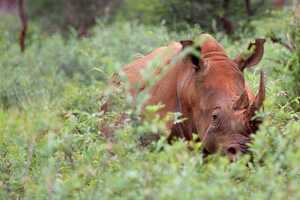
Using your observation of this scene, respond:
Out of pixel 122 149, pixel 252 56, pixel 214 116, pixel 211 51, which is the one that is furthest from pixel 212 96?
pixel 122 149

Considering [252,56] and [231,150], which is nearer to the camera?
[231,150]

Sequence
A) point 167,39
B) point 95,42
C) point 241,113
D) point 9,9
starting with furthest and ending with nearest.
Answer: point 9,9 < point 95,42 < point 167,39 < point 241,113

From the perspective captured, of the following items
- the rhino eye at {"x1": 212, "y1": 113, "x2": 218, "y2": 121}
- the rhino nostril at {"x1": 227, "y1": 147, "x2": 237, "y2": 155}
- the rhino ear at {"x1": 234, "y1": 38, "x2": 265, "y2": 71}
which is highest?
the rhino ear at {"x1": 234, "y1": 38, "x2": 265, "y2": 71}

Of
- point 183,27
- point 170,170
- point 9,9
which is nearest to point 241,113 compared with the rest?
point 170,170

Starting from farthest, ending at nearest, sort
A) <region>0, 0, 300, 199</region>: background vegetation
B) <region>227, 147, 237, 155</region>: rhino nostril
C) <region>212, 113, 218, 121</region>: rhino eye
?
<region>212, 113, 218, 121</region>: rhino eye
<region>227, 147, 237, 155</region>: rhino nostril
<region>0, 0, 300, 199</region>: background vegetation

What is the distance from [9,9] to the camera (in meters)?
29.5

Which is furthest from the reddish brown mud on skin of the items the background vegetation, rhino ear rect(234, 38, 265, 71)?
the background vegetation

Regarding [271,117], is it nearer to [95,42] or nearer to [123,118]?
[123,118]

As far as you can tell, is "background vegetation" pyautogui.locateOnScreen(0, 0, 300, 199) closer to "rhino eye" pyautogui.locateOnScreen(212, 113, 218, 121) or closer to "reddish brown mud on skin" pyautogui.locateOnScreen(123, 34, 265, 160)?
"reddish brown mud on skin" pyautogui.locateOnScreen(123, 34, 265, 160)

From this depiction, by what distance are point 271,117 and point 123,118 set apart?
1.11 m

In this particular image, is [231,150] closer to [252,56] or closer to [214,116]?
[214,116]

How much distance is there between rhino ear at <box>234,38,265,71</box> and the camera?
817 centimetres

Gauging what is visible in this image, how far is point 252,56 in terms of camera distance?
8234mm

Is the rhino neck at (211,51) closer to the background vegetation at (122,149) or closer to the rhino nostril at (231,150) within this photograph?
the background vegetation at (122,149)
